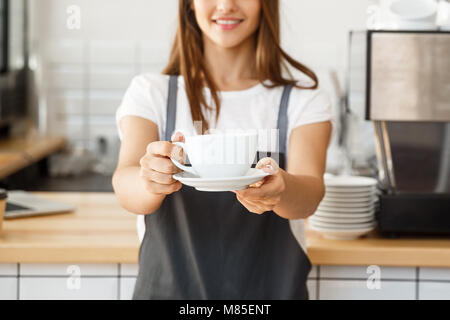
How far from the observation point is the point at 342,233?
4.49 feet

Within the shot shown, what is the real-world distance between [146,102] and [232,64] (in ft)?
0.71

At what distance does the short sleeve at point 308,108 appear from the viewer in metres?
1.23

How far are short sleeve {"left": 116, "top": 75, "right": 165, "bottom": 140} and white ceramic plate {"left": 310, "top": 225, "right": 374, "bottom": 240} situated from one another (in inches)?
17.9

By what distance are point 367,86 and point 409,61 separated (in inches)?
4.3

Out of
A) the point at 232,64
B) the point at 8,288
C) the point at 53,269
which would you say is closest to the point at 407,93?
→ the point at 232,64

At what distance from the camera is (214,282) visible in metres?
1.18

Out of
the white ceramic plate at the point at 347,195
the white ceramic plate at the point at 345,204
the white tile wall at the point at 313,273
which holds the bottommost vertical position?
the white tile wall at the point at 313,273

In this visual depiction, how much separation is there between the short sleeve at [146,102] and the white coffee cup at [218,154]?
41 centimetres

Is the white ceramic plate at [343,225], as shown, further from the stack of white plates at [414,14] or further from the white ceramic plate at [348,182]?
the stack of white plates at [414,14]

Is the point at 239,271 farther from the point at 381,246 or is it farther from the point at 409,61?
the point at 409,61

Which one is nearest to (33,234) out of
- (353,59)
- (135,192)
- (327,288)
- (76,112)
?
(135,192)

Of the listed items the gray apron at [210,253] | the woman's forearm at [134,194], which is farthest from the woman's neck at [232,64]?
the woman's forearm at [134,194]

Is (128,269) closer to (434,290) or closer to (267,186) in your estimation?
(267,186)

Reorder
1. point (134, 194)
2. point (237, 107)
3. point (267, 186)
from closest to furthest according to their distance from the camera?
point (267, 186), point (134, 194), point (237, 107)
